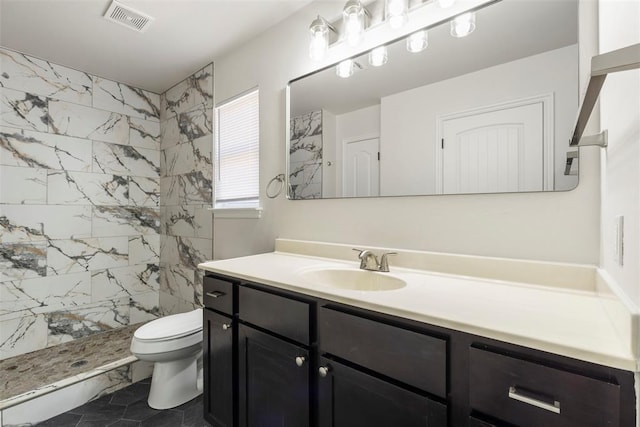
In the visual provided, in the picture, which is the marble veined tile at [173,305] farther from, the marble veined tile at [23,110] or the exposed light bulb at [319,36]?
the exposed light bulb at [319,36]

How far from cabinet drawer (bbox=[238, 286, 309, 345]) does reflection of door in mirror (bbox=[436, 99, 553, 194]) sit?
0.80 meters

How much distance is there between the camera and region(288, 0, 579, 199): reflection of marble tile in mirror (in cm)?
107

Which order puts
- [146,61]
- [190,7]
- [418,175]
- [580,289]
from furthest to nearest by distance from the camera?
[146,61] < [190,7] < [418,175] < [580,289]

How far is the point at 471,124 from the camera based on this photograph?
123cm

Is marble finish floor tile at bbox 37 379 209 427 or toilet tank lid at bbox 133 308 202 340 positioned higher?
toilet tank lid at bbox 133 308 202 340

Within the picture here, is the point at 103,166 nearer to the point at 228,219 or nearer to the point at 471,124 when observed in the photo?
the point at 228,219

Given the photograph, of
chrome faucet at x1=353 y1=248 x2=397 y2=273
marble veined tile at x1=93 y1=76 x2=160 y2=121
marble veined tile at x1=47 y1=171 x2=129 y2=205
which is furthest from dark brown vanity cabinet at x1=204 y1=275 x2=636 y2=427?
marble veined tile at x1=93 y1=76 x2=160 y2=121

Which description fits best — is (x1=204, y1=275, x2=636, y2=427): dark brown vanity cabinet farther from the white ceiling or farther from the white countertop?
the white ceiling

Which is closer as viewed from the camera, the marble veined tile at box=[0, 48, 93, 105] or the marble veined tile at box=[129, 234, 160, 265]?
the marble veined tile at box=[0, 48, 93, 105]

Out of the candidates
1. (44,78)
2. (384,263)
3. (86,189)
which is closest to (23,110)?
(44,78)

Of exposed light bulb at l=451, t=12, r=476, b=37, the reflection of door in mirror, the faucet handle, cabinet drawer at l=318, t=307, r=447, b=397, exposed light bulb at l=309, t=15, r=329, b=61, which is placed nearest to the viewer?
cabinet drawer at l=318, t=307, r=447, b=397

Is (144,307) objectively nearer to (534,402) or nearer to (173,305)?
(173,305)

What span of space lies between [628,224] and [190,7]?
225cm

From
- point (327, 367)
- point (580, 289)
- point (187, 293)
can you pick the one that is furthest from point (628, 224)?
point (187, 293)
